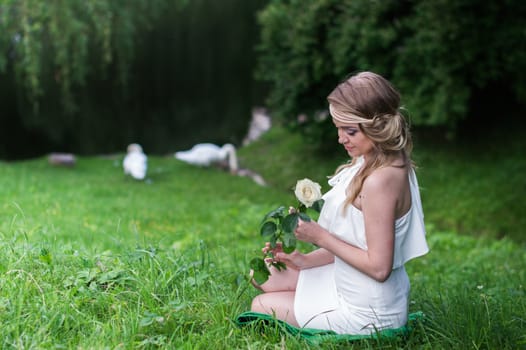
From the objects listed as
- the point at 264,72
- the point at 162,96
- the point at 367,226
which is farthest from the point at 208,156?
the point at 367,226

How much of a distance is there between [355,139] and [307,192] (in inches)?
13.5

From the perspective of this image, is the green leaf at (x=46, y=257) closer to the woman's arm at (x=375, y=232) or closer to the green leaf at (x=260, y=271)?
the green leaf at (x=260, y=271)

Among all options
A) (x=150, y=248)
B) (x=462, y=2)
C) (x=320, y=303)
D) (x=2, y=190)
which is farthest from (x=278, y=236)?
(x=462, y=2)

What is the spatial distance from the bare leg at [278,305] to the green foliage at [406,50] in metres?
8.05

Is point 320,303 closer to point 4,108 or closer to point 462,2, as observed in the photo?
point 462,2

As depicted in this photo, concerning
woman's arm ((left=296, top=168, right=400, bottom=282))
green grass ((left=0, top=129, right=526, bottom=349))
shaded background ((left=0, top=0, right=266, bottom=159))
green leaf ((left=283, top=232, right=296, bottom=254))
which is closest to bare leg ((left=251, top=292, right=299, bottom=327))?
green grass ((left=0, top=129, right=526, bottom=349))

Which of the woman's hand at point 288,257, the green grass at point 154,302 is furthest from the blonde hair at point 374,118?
the green grass at point 154,302

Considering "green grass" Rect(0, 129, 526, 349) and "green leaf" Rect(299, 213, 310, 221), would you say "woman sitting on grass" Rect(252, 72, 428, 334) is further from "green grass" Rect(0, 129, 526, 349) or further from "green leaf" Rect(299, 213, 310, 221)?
"green grass" Rect(0, 129, 526, 349)

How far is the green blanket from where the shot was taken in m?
2.86

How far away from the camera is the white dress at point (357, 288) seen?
2881mm

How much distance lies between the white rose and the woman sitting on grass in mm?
114

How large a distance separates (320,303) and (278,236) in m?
0.37

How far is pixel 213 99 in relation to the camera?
20891 millimetres

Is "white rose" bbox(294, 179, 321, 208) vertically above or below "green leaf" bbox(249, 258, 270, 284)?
above
